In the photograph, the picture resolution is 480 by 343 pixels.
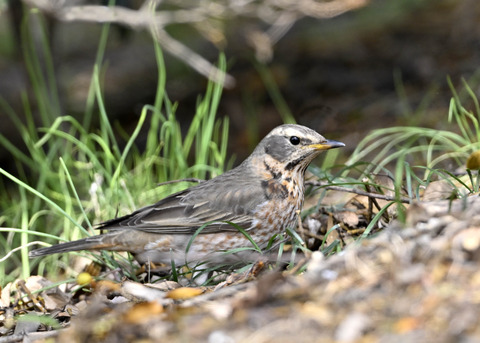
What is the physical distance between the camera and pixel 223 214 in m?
5.02

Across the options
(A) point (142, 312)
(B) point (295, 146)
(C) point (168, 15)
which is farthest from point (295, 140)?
(C) point (168, 15)

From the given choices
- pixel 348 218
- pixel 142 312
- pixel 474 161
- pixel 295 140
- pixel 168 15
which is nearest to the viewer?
pixel 142 312

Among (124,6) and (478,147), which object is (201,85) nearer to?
(124,6)

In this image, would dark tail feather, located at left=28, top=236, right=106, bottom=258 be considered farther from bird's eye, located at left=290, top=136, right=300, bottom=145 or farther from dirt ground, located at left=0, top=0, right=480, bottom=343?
bird's eye, located at left=290, top=136, right=300, bottom=145

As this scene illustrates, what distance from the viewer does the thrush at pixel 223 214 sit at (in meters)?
4.82

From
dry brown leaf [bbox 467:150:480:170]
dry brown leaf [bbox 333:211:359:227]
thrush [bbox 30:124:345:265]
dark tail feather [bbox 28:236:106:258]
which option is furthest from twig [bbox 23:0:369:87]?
dry brown leaf [bbox 467:150:480:170]

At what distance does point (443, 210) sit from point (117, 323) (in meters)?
1.57

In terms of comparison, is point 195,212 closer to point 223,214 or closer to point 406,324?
point 223,214

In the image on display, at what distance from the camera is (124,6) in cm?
631

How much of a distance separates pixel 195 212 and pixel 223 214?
20cm

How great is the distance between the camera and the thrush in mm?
4824

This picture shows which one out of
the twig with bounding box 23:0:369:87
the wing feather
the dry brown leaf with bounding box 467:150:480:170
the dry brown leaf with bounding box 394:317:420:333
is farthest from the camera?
the twig with bounding box 23:0:369:87

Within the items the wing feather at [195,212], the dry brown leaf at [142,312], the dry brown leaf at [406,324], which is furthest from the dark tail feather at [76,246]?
the dry brown leaf at [406,324]

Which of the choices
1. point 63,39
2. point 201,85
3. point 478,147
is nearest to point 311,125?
point 201,85
